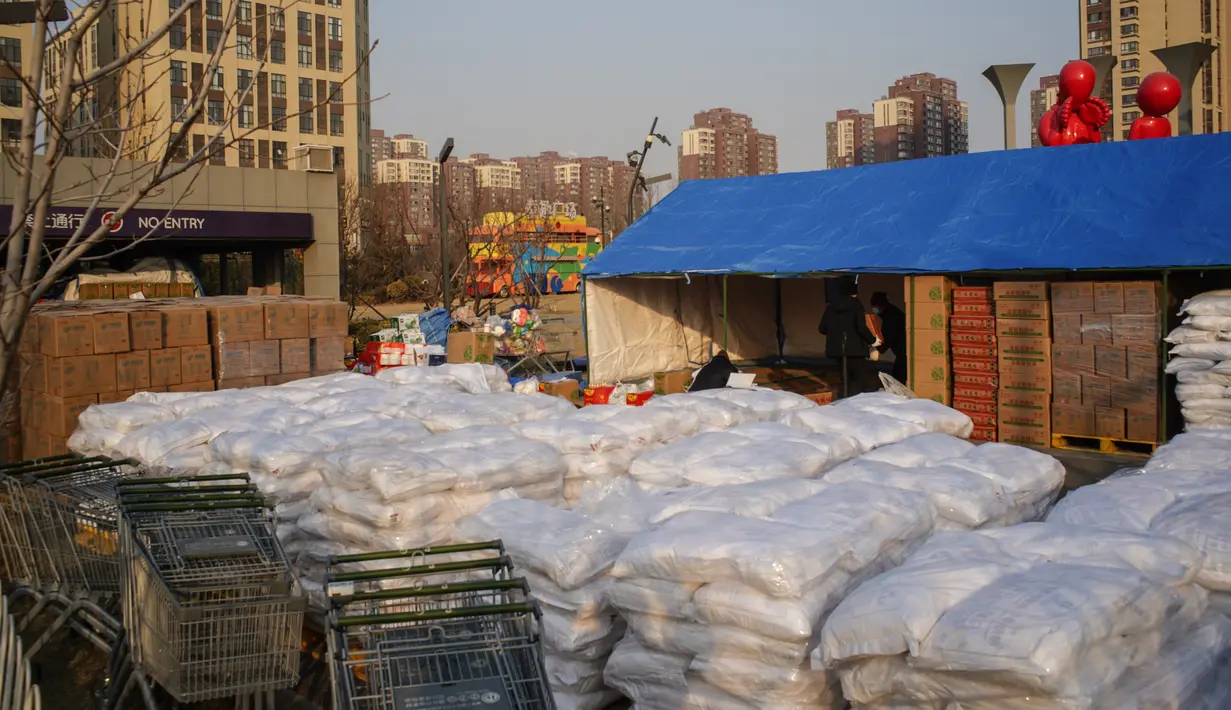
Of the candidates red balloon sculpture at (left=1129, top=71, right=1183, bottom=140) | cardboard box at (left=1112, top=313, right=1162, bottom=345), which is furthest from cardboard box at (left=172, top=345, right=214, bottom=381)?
red balloon sculpture at (left=1129, top=71, right=1183, bottom=140)

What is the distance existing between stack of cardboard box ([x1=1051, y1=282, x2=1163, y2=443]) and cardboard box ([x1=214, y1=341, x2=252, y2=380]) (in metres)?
9.06

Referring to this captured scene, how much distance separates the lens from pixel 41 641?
6023 millimetres

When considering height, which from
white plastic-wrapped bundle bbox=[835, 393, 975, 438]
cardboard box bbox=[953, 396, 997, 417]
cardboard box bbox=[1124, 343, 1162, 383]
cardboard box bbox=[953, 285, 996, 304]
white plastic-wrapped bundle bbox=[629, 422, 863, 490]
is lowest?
cardboard box bbox=[953, 396, 997, 417]

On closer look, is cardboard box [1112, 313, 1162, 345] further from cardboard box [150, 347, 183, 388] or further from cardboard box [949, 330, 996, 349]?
cardboard box [150, 347, 183, 388]

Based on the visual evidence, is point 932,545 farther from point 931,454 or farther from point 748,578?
point 931,454

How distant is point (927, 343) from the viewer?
41.7 ft

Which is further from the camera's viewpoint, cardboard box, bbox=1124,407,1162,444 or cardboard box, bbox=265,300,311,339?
cardboard box, bbox=265,300,311,339

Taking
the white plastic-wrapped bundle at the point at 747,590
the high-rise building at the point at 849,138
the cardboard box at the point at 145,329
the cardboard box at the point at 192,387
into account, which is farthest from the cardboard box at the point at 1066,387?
the high-rise building at the point at 849,138

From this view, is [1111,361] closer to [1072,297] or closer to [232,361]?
[1072,297]

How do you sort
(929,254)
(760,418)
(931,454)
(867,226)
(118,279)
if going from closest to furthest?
(931,454)
(760,418)
(929,254)
(867,226)
(118,279)

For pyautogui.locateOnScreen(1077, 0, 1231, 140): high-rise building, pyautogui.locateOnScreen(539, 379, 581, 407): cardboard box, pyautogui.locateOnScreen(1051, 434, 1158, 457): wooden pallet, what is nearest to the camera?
pyautogui.locateOnScreen(1051, 434, 1158, 457): wooden pallet

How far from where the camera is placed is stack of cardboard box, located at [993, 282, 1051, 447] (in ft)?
38.8

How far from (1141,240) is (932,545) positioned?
852 centimetres

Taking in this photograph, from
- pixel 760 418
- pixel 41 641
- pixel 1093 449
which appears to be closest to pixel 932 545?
pixel 760 418
